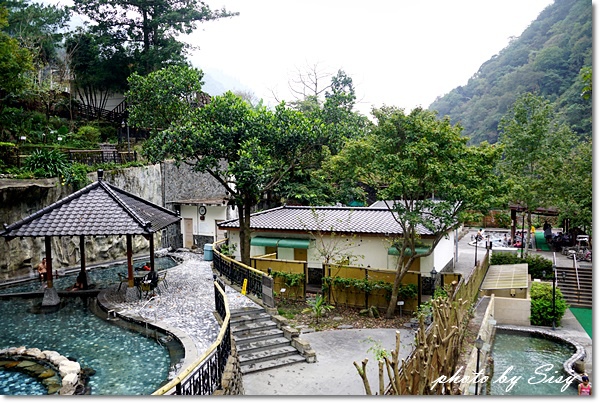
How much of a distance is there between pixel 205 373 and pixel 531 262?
64.3 ft

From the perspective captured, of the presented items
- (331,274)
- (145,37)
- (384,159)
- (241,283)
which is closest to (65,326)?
(241,283)

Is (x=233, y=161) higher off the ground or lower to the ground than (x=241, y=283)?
higher

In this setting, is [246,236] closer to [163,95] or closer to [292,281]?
[292,281]

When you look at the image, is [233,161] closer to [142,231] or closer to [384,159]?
[142,231]

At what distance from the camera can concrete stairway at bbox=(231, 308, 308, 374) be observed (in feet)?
31.3

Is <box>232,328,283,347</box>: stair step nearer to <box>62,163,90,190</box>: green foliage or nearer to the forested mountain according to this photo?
the forested mountain

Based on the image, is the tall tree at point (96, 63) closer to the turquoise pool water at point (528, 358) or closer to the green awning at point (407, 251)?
the green awning at point (407, 251)

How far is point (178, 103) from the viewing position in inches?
760

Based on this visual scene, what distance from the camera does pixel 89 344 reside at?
10031 millimetres

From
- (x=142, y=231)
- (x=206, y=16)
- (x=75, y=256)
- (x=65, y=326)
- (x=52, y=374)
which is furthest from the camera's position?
(x=206, y=16)

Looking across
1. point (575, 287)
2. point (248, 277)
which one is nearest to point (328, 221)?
point (248, 277)

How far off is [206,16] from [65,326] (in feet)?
61.8

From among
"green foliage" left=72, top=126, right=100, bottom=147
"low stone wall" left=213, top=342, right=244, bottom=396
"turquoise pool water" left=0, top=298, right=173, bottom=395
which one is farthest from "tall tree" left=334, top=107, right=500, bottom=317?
"green foliage" left=72, top=126, right=100, bottom=147

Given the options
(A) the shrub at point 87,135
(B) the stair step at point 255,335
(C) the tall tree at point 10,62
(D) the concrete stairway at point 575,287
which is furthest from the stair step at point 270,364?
(A) the shrub at point 87,135
